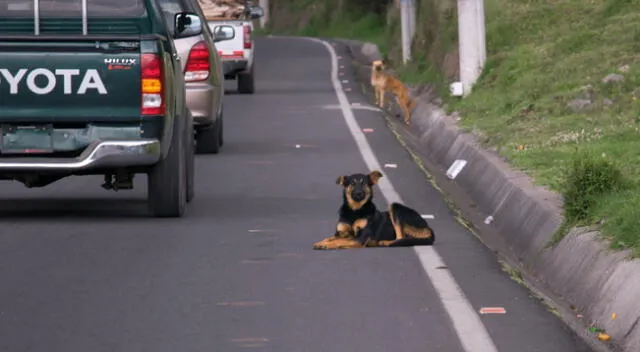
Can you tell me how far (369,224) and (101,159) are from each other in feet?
8.00

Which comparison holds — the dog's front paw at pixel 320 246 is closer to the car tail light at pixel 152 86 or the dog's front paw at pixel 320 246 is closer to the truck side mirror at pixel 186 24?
the car tail light at pixel 152 86

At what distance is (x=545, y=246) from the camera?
481 inches

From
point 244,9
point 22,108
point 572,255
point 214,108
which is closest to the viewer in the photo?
point 572,255

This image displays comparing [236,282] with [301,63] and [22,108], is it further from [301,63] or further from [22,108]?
[301,63]

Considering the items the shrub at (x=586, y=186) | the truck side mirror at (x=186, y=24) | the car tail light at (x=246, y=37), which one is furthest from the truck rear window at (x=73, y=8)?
the car tail light at (x=246, y=37)

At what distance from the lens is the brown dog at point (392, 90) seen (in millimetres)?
27953

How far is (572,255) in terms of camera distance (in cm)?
1138

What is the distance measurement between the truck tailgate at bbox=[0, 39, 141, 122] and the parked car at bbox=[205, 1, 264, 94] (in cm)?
1826

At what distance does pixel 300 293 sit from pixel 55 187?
7.26 m

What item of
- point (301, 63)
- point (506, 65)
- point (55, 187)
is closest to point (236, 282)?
point (55, 187)

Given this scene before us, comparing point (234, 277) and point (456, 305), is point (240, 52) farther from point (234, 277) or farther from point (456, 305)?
point (456, 305)

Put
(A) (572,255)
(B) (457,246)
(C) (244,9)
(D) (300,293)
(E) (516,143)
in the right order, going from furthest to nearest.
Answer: (C) (244,9)
(E) (516,143)
(B) (457,246)
(A) (572,255)
(D) (300,293)

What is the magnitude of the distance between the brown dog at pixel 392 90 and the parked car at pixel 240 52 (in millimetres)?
3467

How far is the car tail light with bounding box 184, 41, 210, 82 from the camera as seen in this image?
20312 millimetres
